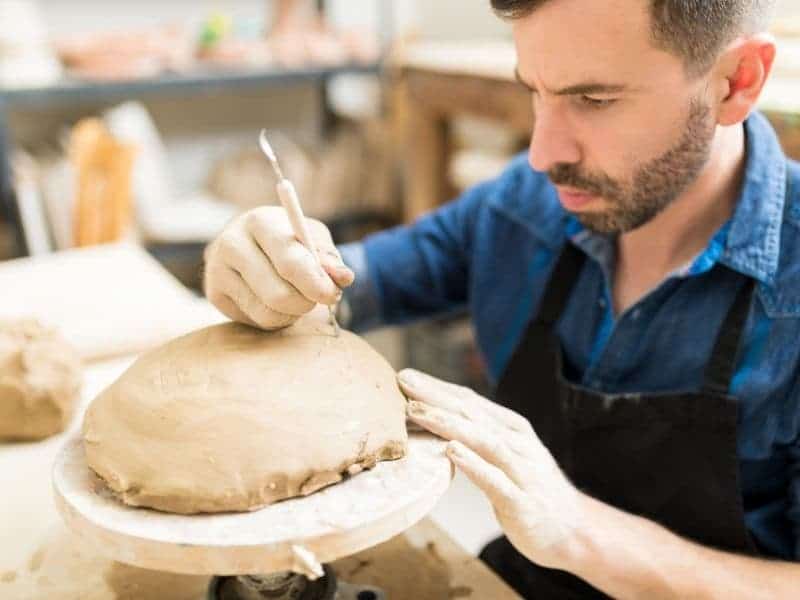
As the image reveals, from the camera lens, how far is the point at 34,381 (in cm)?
137

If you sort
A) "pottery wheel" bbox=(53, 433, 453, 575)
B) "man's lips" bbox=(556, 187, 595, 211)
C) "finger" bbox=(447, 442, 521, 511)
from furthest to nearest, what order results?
"man's lips" bbox=(556, 187, 595, 211) < "finger" bbox=(447, 442, 521, 511) < "pottery wheel" bbox=(53, 433, 453, 575)

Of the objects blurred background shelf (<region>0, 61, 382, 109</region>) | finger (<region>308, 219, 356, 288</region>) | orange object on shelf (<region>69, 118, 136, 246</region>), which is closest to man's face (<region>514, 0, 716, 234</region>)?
finger (<region>308, 219, 356, 288</region>)

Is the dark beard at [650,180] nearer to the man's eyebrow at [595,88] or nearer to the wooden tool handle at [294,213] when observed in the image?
the man's eyebrow at [595,88]

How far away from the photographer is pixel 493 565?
148cm

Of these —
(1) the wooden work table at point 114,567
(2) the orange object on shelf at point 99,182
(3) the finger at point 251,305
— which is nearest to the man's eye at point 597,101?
(3) the finger at point 251,305

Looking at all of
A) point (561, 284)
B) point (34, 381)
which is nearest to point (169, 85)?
point (34, 381)

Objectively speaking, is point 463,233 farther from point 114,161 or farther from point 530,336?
point 114,161

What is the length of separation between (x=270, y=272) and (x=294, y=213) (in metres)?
0.08

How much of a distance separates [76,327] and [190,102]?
2.14m

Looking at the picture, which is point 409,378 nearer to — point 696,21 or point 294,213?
point 294,213

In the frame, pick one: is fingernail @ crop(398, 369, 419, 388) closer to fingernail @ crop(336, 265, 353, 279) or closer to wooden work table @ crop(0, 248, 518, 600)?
fingernail @ crop(336, 265, 353, 279)

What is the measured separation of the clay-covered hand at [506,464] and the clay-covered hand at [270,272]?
0.17 metres

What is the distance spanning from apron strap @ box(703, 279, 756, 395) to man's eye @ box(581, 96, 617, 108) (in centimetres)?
35

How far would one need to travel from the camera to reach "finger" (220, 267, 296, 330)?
1.00 meters
